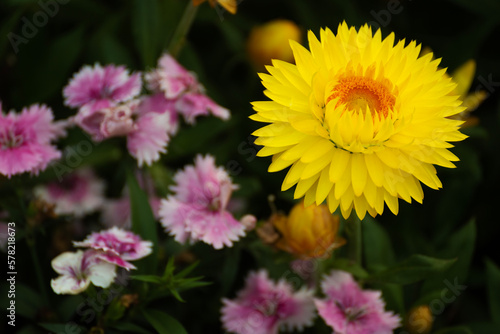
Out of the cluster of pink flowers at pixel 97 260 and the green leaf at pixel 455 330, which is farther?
the green leaf at pixel 455 330

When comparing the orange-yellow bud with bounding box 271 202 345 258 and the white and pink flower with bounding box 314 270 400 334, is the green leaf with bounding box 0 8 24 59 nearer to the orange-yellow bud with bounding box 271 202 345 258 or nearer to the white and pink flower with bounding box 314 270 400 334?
the orange-yellow bud with bounding box 271 202 345 258

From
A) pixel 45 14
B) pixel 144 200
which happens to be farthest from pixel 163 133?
pixel 45 14

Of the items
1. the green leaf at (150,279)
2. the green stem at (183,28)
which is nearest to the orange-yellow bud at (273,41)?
the green stem at (183,28)

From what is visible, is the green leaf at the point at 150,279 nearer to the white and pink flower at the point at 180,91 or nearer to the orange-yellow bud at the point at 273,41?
→ the white and pink flower at the point at 180,91

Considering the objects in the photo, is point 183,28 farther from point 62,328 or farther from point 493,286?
point 493,286

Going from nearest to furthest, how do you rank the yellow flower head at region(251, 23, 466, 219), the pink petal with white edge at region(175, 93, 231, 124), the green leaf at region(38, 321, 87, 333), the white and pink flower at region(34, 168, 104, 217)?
the yellow flower head at region(251, 23, 466, 219), the green leaf at region(38, 321, 87, 333), the pink petal with white edge at region(175, 93, 231, 124), the white and pink flower at region(34, 168, 104, 217)

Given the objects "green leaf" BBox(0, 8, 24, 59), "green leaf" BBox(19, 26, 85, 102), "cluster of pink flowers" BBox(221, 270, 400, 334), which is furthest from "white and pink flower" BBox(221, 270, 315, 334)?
"green leaf" BBox(0, 8, 24, 59)

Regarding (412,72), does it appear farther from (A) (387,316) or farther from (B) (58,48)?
(B) (58,48)
